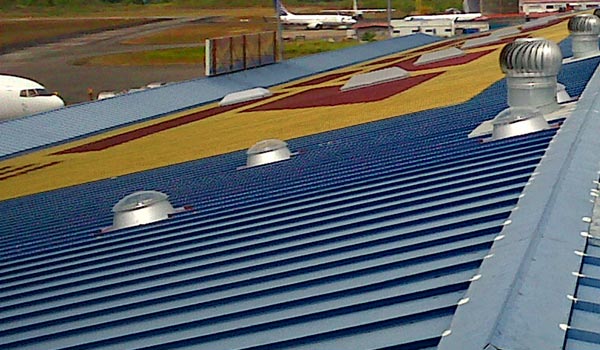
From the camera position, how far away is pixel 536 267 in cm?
557

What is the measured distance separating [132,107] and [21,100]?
42.7 ft

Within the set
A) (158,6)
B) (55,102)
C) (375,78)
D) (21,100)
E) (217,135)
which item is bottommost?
(55,102)

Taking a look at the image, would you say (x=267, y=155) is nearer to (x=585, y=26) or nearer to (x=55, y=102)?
(x=585, y=26)

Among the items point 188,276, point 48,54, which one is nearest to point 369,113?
point 188,276

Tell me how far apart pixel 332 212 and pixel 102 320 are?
2.36m

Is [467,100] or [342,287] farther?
[467,100]

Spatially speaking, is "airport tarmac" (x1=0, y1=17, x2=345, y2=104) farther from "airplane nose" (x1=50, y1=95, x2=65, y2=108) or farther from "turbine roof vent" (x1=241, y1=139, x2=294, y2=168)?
"turbine roof vent" (x1=241, y1=139, x2=294, y2=168)

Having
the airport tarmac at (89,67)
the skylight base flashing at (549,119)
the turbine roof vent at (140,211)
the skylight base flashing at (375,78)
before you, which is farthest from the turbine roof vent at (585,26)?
the airport tarmac at (89,67)

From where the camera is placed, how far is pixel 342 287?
6.84 metres

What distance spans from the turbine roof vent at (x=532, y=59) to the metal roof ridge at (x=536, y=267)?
269 cm

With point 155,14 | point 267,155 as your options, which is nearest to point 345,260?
point 267,155

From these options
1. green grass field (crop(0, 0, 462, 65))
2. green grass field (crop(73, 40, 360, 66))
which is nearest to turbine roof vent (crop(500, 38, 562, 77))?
green grass field (crop(0, 0, 462, 65))

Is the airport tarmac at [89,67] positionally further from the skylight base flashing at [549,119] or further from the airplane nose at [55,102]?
the skylight base flashing at [549,119]

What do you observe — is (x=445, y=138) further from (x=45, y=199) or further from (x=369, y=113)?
(x=45, y=199)
